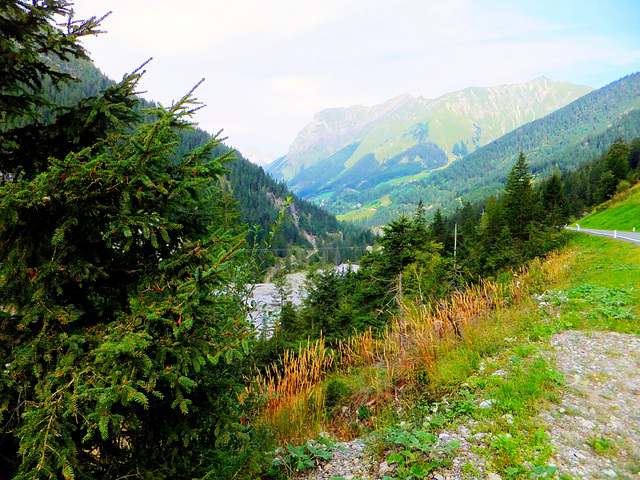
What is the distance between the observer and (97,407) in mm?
1739

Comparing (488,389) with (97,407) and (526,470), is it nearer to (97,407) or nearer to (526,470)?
(526,470)

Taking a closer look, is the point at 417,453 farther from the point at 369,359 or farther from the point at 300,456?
the point at 369,359

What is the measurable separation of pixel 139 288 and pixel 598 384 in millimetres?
5785

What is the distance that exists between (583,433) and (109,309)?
15.9 feet

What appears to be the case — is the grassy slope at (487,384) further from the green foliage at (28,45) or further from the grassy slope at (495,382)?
the green foliage at (28,45)

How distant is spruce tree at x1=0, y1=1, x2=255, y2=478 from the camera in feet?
6.01

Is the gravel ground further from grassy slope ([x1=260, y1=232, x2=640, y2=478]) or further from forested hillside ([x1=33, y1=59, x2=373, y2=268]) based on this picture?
forested hillside ([x1=33, y1=59, x2=373, y2=268])

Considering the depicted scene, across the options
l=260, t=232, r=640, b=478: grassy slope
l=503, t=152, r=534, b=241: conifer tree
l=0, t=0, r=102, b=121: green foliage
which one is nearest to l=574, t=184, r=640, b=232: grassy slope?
l=503, t=152, r=534, b=241: conifer tree

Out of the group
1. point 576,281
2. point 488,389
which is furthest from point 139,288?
point 576,281

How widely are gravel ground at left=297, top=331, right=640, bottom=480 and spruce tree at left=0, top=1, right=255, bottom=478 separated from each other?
1622 mm

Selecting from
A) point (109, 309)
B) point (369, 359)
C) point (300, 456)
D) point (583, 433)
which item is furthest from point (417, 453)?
point (109, 309)

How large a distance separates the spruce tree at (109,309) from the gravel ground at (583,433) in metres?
1.62

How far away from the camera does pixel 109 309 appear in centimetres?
242

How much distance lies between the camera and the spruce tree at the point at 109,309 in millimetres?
1831
